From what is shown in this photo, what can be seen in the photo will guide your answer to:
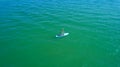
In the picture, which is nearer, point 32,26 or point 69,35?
point 69,35

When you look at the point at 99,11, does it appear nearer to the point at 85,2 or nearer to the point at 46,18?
the point at 85,2

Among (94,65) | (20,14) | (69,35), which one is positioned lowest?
(94,65)

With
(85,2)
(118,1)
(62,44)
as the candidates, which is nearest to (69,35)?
(62,44)

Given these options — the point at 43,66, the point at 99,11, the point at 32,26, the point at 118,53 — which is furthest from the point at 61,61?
the point at 99,11

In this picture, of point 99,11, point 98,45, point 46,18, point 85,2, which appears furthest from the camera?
point 85,2

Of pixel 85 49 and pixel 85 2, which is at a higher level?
pixel 85 2

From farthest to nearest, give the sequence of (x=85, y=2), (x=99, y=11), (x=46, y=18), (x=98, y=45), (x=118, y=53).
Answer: (x=85, y=2)
(x=99, y=11)
(x=46, y=18)
(x=98, y=45)
(x=118, y=53)

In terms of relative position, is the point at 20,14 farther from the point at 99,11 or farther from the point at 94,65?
the point at 94,65
